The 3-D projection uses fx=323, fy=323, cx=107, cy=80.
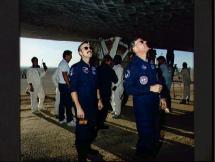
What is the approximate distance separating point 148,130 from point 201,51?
1761 millimetres

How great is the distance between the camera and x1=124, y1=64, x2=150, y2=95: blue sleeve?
5.75m

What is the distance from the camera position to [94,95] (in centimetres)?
558

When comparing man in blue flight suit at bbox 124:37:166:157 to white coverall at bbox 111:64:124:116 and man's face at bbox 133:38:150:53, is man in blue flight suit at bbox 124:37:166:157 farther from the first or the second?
white coverall at bbox 111:64:124:116

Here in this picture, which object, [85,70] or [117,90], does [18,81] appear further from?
[117,90]

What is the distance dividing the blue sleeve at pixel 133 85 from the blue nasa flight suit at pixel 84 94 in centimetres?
63

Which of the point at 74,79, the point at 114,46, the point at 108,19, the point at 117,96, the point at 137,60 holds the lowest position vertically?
the point at 117,96

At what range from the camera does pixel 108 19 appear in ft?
26.3

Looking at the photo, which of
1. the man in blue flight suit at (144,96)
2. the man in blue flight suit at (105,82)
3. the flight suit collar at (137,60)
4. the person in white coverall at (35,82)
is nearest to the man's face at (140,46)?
the man in blue flight suit at (144,96)

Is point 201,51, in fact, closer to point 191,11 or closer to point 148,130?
point 191,11

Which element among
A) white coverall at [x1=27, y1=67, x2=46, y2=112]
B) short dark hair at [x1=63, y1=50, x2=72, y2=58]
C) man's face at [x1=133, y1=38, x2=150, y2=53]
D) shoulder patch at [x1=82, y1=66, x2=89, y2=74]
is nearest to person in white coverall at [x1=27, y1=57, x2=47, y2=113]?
white coverall at [x1=27, y1=67, x2=46, y2=112]

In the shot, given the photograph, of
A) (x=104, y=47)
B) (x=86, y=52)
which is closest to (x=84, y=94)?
(x=86, y=52)

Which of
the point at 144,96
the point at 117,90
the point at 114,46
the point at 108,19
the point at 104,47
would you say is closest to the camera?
the point at 144,96

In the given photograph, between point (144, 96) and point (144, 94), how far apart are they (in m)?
0.04

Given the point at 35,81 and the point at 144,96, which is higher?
the point at 35,81
